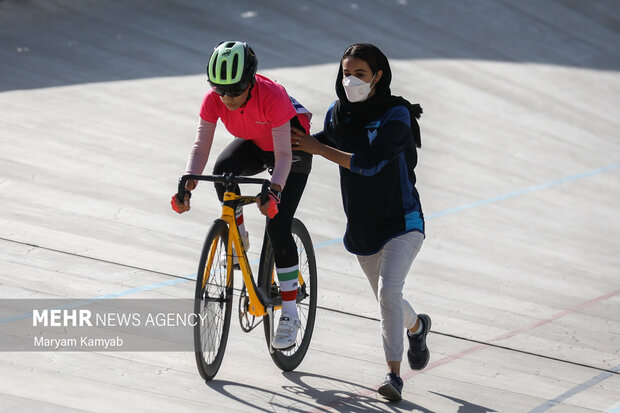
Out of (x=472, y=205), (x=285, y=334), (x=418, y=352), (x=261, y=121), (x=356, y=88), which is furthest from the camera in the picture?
(x=472, y=205)

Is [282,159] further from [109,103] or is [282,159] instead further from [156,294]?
[109,103]

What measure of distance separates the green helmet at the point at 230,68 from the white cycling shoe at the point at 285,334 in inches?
52.6

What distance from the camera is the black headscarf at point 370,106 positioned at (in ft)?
17.0

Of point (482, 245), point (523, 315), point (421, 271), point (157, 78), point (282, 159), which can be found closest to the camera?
point (282, 159)

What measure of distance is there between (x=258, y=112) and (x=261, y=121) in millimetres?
57

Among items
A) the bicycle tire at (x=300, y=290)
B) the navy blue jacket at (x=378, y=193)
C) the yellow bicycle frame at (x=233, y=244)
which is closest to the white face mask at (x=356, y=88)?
the navy blue jacket at (x=378, y=193)

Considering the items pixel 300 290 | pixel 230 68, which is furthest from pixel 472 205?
pixel 230 68

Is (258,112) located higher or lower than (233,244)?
higher

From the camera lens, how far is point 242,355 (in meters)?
5.83

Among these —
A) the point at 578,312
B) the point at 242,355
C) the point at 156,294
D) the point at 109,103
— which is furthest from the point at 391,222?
the point at 109,103

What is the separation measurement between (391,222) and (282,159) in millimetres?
687

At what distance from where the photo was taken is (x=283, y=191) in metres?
5.41

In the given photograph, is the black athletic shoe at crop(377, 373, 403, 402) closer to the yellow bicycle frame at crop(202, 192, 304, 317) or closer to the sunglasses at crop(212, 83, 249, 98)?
the yellow bicycle frame at crop(202, 192, 304, 317)

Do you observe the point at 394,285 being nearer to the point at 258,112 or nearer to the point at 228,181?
the point at 228,181
